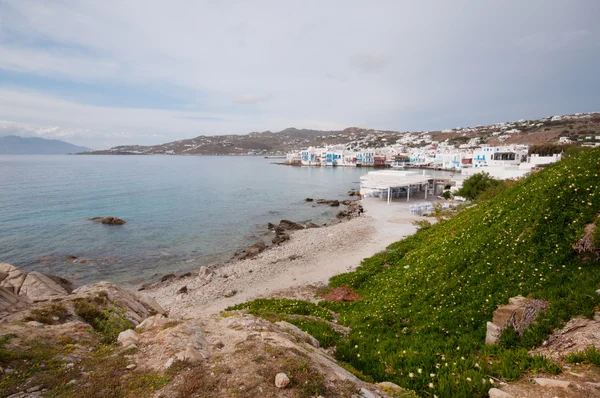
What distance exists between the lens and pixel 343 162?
146750mm

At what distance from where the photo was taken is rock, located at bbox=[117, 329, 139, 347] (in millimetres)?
4924

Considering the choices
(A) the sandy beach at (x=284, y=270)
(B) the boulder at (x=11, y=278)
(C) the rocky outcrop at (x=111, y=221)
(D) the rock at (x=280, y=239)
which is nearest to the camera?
(B) the boulder at (x=11, y=278)

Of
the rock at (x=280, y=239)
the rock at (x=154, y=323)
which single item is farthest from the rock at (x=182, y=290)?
the rock at (x=154, y=323)

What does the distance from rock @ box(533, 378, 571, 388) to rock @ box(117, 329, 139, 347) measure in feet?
20.1

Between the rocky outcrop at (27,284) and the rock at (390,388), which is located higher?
the rock at (390,388)

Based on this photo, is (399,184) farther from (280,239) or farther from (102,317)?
(102,317)

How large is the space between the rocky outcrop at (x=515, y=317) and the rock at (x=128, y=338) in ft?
21.2

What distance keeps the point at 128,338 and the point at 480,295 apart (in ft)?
24.7

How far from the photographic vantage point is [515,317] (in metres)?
5.57

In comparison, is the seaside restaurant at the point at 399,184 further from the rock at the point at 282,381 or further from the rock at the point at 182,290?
the rock at the point at 282,381

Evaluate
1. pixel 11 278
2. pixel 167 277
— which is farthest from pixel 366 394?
pixel 167 277

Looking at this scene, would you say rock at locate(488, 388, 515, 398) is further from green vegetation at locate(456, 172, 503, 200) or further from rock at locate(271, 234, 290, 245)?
green vegetation at locate(456, 172, 503, 200)

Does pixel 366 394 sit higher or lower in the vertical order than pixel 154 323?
higher

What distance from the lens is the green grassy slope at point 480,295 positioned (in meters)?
4.88
